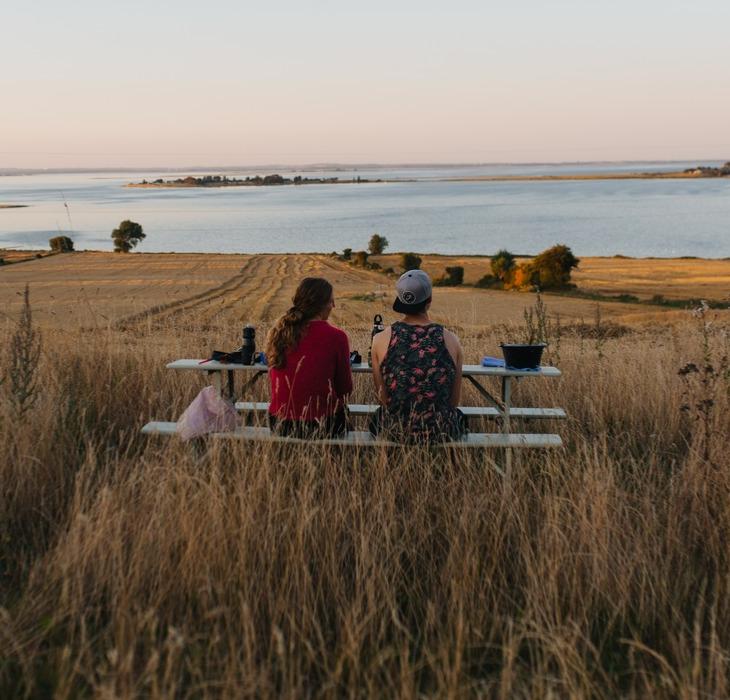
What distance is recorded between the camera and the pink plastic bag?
15.7ft

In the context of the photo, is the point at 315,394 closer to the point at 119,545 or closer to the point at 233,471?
the point at 233,471

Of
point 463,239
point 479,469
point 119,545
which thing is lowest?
point 463,239

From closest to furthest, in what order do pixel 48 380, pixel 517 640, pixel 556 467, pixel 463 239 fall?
pixel 517 640
pixel 556 467
pixel 48 380
pixel 463 239

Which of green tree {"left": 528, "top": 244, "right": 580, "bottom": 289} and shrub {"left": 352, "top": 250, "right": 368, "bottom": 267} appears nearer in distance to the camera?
green tree {"left": 528, "top": 244, "right": 580, "bottom": 289}

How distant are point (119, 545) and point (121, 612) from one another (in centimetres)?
30

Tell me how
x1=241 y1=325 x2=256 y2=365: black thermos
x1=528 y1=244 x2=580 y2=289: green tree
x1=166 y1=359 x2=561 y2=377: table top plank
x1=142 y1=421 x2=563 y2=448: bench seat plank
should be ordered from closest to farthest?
x1=142 y1=421 x2=563 y2=448: bench seat plank < x1=166 y1=359 x2=561 y2=377: table top plank < x1=241 y1=325 x2=256 y2=365: black thermos < x1=528 y1=244 x2=580 y2=289: green tree

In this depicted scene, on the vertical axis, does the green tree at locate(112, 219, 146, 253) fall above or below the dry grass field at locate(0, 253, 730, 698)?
below

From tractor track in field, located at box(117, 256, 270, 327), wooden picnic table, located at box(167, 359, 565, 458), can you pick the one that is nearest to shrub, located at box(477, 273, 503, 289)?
tractor track in field, located at box(117, 256, 270, 327)

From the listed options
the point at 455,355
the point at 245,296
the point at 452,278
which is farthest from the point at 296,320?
the point at 452,278

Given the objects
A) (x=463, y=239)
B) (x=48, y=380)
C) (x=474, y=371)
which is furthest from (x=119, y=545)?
(x=463, y=239)

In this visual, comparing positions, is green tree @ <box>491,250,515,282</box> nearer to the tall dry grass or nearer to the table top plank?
Result: the table top plank

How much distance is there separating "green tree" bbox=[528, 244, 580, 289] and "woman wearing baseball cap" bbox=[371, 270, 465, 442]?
137 feet

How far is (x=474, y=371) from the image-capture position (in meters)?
5.15

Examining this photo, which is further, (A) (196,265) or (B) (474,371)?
(A) (196,265)
